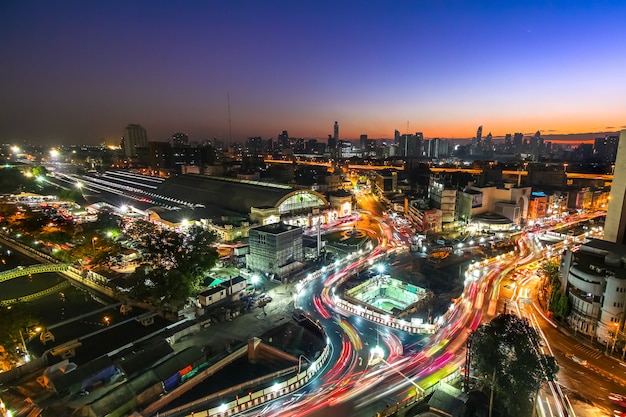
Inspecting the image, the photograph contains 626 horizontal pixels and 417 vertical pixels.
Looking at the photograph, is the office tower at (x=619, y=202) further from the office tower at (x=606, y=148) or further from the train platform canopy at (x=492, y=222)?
the office tower at (x=606, y=148)

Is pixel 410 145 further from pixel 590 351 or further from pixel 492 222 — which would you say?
pixel 590 351

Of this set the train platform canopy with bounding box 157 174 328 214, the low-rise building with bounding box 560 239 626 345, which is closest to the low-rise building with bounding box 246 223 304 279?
the train platform canopy with bounding box 157 174 328 214

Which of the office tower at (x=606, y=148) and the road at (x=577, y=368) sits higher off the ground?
the office tower at (x=606, y=148)

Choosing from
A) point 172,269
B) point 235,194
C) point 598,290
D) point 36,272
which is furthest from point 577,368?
point 235,194

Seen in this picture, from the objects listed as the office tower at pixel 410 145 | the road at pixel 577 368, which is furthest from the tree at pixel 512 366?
A: the office tower at pixel 410 145

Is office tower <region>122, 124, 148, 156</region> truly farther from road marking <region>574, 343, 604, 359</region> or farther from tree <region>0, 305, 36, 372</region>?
road marking <region>574, 343, 604, 359</region>

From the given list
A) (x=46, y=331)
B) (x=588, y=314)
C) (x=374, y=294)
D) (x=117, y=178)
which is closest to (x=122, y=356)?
(x=46, y=331)

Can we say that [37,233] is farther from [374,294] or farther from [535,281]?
[535,281]
